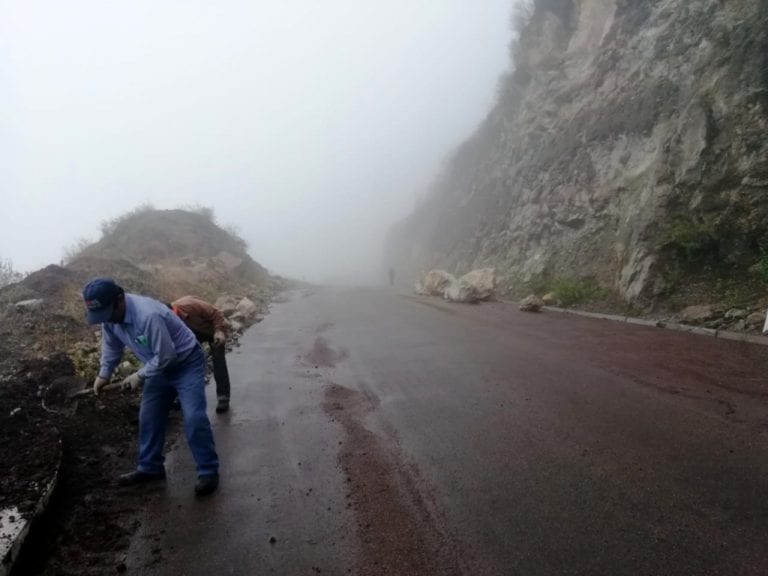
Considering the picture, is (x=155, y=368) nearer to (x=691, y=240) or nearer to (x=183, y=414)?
(x=183, y=414)

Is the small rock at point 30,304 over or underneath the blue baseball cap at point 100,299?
underneath

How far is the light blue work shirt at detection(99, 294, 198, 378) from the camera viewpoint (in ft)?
12.9

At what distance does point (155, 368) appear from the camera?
12.9 feet

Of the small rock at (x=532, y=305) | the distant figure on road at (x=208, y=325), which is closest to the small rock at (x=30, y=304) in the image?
the distant figure on road at (x=208, y=325)

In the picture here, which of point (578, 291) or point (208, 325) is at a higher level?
point (208, 325)

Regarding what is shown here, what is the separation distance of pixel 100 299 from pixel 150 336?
456 mm

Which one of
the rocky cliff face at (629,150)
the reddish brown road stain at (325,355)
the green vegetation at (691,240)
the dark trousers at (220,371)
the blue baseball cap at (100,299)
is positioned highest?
the rocky cliff face at (629,150)

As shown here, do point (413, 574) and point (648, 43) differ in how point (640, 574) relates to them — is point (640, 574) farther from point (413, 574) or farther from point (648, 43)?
point (648, 43)

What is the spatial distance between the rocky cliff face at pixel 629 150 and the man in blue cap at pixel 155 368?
32.1 feet

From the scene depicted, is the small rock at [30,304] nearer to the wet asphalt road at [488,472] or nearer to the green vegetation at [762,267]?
the wet asphalt road at [488,472]

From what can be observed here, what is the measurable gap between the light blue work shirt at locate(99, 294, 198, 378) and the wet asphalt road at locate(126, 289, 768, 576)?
1063mm

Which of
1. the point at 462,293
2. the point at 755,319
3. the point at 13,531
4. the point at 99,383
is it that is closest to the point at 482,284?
the point at 462,293

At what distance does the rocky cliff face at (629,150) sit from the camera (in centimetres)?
1050

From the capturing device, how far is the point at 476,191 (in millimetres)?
30906
